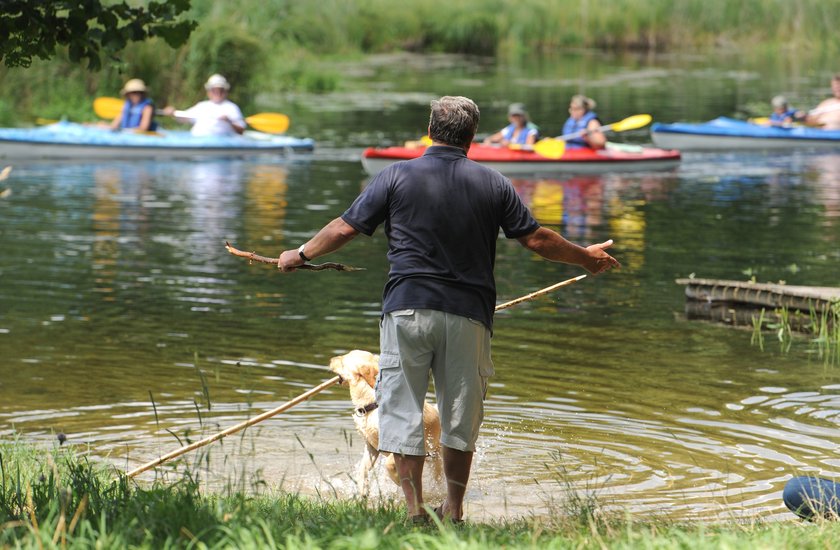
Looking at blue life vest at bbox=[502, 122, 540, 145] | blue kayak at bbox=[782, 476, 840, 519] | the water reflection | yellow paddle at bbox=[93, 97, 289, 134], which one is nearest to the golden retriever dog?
blue kayak at bbox=[782, 476, 840, 519]

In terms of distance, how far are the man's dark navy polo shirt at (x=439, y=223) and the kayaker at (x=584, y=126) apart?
1426 centimetres

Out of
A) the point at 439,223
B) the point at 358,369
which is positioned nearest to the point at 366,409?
the point at 358,369

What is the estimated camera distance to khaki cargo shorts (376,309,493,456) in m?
5.30

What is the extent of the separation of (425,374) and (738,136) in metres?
18.4

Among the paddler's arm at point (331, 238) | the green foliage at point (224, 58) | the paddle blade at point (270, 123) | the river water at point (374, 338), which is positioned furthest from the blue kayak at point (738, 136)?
the paddler's arm at point (331, 238)

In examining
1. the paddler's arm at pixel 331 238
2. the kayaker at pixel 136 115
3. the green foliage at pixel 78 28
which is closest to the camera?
the green foliage at pixel 78 28

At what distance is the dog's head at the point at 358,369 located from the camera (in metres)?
6.05

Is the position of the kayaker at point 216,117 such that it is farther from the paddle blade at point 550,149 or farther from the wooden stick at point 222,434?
the wooden stick at point 222,434

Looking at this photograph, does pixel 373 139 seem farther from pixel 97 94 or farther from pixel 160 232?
pixel 160 232

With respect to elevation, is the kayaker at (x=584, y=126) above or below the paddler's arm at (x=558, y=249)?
below

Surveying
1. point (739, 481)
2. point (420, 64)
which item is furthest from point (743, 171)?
point (420, 64)

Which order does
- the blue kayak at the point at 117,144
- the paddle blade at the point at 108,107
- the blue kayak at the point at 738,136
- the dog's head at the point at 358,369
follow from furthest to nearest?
the blue kayak at the point at 738,136, the paddle blade at the point at 108,107, the blue kayak at the point at 117,144, the dog's head at the point at 358,369

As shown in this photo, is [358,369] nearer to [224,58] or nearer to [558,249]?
[558,249]

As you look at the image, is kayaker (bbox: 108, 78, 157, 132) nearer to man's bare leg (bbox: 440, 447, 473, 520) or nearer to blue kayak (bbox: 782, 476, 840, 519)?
man's bare leg (bbox: 440, 447, 473, 520)
